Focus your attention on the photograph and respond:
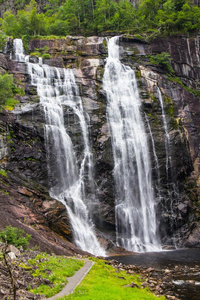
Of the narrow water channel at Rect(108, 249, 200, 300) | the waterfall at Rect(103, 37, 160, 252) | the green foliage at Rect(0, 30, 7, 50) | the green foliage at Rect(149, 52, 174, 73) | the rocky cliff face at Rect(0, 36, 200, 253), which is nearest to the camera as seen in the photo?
the narrow water channel at Rect(108, 249, 200, 300)

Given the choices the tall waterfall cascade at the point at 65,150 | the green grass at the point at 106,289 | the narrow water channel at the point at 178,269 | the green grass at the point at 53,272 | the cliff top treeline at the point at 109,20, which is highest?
the cliff top treeline at the point at 109,20

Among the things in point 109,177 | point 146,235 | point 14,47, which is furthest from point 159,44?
point 146,235

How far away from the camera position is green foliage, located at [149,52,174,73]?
48.3 metres

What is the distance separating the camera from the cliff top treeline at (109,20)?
53.7 m

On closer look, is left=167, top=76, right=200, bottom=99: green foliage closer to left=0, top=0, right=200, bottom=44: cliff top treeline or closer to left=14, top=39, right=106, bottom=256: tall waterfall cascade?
left=0, top=0, right=200, bottom=44: cliff top treeline

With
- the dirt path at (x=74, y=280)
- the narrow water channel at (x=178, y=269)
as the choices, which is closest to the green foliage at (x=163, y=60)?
the narrow water channel at (x=178, y=269)

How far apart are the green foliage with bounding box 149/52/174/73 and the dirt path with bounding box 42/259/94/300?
1526 inches

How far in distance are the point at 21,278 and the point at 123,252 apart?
19.4 m

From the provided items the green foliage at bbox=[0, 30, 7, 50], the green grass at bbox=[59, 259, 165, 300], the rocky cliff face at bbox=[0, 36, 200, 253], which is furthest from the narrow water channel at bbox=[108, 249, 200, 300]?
the green foliage at bbox=[0, 30, 7, 50]

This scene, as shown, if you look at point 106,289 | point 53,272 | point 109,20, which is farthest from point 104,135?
point 109,20

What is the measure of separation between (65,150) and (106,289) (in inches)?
929

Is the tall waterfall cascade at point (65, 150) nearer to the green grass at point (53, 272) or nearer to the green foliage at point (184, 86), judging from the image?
the green grass at point (53, 272)

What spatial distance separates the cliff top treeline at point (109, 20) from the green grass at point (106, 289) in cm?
4703

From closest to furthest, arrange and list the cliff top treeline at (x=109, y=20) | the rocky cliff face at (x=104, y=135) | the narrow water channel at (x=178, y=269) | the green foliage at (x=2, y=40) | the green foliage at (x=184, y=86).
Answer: the narrow water channel at (x=178, y=269) < the rocky cliff face at (x=104, y=135) < the green foliage at (x=2, y=40) < the green foliage at (x=184, y=86) < the cliff top treeline at (x=109, y=20)
